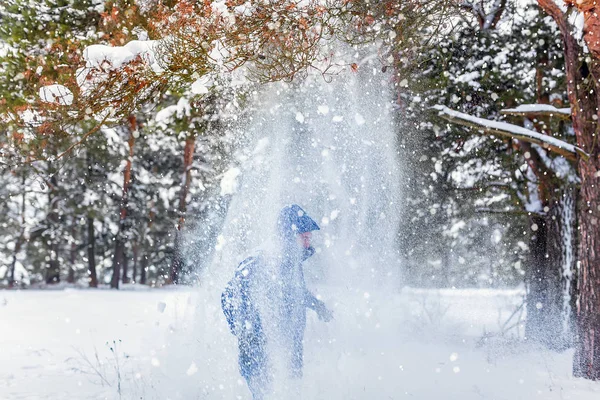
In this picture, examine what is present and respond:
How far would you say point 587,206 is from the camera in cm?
606

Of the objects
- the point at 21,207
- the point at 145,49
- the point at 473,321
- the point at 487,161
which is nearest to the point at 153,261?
the point at 21,207

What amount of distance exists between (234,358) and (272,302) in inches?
70.6

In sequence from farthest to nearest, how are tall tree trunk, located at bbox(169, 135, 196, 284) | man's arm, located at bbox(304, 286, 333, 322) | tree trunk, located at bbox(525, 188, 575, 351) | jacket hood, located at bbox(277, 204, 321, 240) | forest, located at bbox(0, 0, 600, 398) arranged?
tall tree trunk, located at bbox(169, 135, 196, 284) → tree trunk, located at bbox(525, 188, 575, 351) → forest, located at bbox(0, 0, 600, 398) → man's arm, located at bbox(304, 286, 333, 322) → jacket hood, located at bbox(277, 204, 321, 240)

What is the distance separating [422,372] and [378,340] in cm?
290

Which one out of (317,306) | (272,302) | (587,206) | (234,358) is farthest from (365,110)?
(272,302)

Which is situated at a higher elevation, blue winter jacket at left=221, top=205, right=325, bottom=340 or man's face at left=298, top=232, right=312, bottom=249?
man's face at left=298, top=232, right=312, bottom=249

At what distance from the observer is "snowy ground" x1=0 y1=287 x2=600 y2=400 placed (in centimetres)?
564

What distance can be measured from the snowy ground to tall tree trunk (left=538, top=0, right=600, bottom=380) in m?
0.34

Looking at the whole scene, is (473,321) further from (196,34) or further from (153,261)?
(153,261)

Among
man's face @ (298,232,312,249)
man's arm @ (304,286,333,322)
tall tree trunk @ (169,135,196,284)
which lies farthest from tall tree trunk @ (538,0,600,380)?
→ tall tree trunk @ (169,135,196,284)

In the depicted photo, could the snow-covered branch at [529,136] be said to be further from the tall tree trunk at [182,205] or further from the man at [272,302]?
the tall tree trunk at [182,205]

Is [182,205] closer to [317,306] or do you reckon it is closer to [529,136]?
[529,136]

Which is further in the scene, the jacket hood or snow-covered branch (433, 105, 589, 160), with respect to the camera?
snow-covered branch (433, 105, 589, 160)

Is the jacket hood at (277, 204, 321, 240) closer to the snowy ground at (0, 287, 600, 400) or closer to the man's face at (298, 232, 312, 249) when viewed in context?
the man's face at (298, 232, 312, 249)
